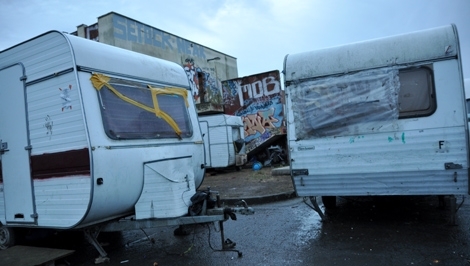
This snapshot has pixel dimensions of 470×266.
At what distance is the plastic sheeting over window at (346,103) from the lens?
213 inches

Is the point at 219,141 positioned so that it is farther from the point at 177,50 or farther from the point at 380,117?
the point at 177,50

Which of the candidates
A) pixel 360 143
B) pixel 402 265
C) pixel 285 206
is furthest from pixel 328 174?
pixel 285 206

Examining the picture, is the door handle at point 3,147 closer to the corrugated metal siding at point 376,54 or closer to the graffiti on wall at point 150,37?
the corrugated metal siding at point 376,54

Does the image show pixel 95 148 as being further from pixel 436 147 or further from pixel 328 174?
pixel 436 147

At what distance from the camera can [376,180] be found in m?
5.38

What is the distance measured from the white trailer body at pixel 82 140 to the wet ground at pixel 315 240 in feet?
2.80

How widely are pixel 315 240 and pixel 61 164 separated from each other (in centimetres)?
372

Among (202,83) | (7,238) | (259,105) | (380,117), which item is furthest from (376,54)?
(202,83)

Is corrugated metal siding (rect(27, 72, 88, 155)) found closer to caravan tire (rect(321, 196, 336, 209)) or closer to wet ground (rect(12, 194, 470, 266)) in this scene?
wet ground (rect(12, 194, 470, 266))

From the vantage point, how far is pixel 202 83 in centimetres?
2530

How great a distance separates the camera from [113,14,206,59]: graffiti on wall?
63.6 feet

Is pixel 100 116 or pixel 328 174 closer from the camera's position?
pixel 100 116

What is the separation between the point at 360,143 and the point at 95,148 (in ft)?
12.7

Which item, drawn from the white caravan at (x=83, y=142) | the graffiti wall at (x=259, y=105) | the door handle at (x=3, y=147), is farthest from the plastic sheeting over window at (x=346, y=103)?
the graffiti wall at (x=259, y=105)
